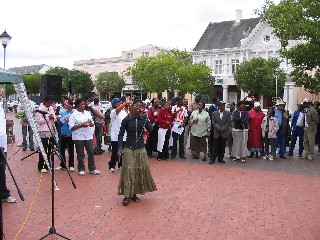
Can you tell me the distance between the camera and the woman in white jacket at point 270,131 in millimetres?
13164

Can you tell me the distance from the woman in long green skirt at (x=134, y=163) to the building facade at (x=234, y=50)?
39.7 metres

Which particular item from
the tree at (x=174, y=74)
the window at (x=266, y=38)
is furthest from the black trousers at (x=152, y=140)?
the window at (x=266, y=38)

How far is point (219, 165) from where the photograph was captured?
39.5 feet

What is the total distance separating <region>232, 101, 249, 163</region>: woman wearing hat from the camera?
12.7 m

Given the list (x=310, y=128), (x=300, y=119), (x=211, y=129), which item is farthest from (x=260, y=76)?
(x=211, y=129)

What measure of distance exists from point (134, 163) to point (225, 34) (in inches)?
1872

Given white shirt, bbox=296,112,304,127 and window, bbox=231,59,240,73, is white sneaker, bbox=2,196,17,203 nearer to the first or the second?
white shirt, bbox=296,112,304,127

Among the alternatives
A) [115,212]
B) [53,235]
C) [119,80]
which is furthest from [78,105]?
[119,80]

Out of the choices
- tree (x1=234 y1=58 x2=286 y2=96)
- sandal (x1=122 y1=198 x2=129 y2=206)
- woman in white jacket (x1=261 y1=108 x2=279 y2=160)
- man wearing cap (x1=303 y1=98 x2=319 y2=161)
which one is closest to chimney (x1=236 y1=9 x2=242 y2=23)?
tree (x1=234 y1=58 x2=286 y2=96)

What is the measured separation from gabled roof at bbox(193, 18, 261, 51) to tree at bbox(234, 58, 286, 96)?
8.34 meters

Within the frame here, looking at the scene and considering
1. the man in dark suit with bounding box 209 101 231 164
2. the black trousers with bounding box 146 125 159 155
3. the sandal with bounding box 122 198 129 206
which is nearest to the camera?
the sandal with bounding box 122 198 129 206

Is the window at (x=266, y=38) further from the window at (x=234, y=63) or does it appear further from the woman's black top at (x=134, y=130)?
the woman's black top at (x=134, y=130)

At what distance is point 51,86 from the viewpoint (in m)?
14.8

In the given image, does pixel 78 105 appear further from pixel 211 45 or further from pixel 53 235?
pixel 211 45
